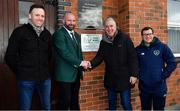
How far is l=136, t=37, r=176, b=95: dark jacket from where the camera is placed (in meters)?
4.60

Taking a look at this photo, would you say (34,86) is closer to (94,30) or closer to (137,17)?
(94,30)

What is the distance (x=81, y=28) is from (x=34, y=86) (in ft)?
5.56

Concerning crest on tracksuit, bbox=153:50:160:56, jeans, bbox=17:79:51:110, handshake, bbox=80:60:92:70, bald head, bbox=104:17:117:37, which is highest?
bald head, bbox=104:17:117:37

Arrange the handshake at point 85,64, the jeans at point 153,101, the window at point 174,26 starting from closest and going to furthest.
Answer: the handshake at point 85,64, the jeans at point 153,101, the window at point 174,26

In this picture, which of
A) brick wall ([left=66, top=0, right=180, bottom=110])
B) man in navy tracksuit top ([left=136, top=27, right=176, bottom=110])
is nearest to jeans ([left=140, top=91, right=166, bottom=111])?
man in navy tracksuit top ([left=136, top=27, right=176, bottom=110])

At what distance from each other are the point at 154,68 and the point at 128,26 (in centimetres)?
148

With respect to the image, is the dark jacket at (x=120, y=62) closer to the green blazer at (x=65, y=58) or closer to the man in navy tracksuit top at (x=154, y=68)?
the man in navy tracksuit top at (x=154, y=68)

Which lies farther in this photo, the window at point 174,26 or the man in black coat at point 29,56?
the window at point 174,26

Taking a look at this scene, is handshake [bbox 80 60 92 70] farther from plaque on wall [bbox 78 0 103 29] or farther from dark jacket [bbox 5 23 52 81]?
plaque on wall [bbox 78 0 103 29]

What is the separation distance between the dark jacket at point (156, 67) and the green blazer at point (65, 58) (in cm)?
96

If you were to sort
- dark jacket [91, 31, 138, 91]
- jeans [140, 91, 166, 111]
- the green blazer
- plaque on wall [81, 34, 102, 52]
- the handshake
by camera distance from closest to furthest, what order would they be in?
the green blazer
the handshake
jeans [140, 91, 166, 111]
dark jacket [91, 31, 138, 91]
plaque on wall [81, 34, 102, 52]

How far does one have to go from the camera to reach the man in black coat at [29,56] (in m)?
3.97

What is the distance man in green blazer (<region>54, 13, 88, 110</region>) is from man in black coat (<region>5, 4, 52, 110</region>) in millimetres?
304

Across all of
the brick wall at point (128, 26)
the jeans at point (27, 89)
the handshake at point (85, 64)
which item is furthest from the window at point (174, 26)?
the jeans at point (27, 89)
